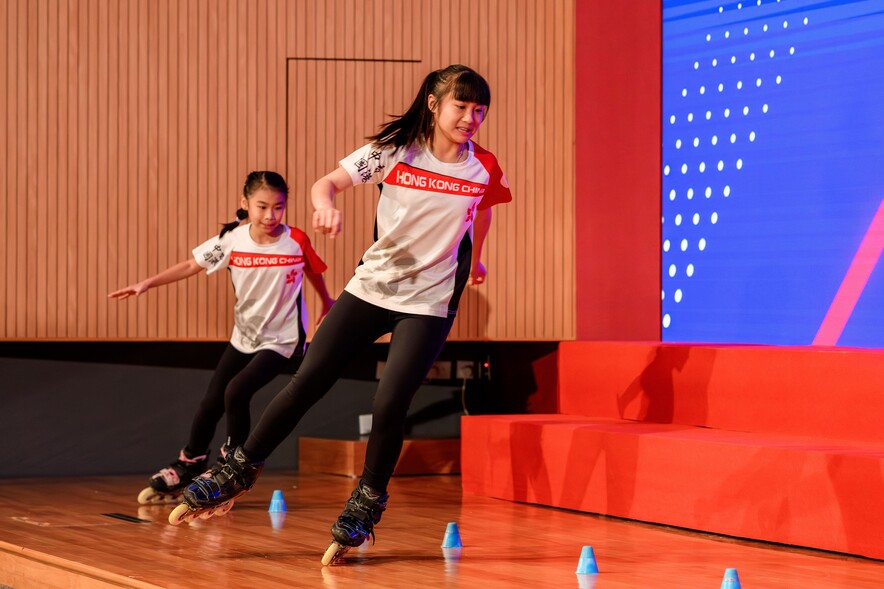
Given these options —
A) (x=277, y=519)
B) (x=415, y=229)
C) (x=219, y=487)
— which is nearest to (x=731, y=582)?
(x=415, y=229)

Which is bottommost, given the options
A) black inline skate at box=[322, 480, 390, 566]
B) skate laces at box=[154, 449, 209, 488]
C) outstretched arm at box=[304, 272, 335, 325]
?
skate laces at box=[154, 449, 209, 488]

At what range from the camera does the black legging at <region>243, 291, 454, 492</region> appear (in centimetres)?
312

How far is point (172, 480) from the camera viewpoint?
4473mm

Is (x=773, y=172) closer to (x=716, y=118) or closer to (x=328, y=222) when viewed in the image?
(x=716, y=118)

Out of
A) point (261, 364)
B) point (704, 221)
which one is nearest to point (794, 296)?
point (704, 221)

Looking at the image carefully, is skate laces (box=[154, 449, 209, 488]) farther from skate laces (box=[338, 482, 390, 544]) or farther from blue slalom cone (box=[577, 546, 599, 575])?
blue slalom cone (box=[577, 546, 599, 575])

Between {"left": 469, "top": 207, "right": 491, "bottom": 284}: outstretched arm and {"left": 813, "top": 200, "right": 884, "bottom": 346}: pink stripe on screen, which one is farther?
{"left": 813, "top": 200, "right": 884, "bottom": 346}: pink stripe on screen

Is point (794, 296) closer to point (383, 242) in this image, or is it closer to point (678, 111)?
point (678, 111)

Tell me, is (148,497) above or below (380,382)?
below

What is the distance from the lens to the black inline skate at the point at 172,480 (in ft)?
14.7

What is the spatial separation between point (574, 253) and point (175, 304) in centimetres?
195

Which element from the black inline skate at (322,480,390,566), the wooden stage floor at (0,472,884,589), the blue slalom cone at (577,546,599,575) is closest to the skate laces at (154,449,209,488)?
the wooden stage floor at (0,472,884,589)

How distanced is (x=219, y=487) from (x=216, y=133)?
2836mm

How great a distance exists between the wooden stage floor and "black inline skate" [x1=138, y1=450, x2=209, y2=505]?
10cm
